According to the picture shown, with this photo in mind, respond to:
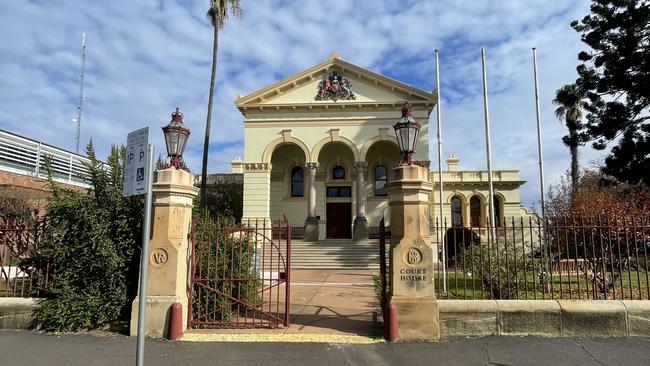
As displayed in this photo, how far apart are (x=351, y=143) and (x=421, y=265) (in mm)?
20832

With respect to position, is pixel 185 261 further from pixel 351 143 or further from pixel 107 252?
pixel 351 143

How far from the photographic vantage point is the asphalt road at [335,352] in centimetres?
646

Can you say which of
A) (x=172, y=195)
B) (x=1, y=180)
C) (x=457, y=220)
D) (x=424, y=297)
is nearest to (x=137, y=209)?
(x=172, y=195)

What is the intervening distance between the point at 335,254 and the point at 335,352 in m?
17.4

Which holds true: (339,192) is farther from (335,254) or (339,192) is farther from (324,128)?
(335,254)

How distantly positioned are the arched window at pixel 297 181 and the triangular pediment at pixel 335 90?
16.7 ft

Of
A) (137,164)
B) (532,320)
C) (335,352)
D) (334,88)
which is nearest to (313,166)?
(334,88)

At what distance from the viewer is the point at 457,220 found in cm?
3438

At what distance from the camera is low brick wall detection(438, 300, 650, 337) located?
735 cm

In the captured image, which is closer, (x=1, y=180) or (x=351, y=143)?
(x=1, y=180)

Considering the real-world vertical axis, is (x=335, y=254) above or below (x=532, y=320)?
above

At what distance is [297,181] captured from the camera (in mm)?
31359

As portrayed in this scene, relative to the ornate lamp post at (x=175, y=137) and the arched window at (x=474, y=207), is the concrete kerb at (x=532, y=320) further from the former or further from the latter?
the arched window at (x=474, y=207)

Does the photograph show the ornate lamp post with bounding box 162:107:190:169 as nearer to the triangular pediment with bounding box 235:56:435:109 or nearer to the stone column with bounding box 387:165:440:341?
the stone column with bounding box 387:165:440:341
